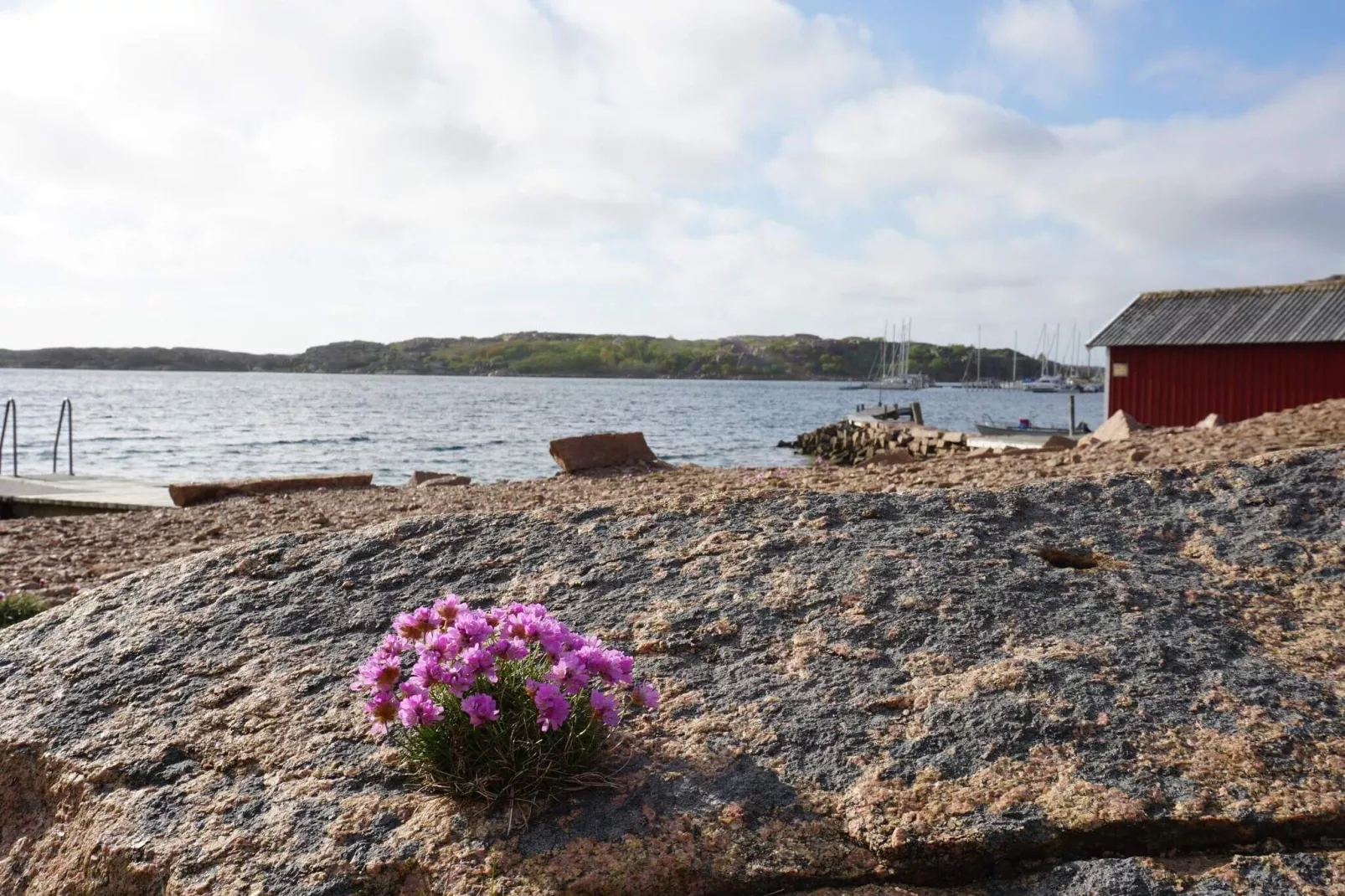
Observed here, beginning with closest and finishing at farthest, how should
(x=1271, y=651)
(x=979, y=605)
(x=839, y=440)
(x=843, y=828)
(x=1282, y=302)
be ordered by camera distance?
(x=843, y=828) < (x=1271, y=651) < (x=979, y=605) < (x=1282, y=302) < (x=839, y=440)

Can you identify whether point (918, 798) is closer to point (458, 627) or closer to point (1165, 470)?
point (458, 627)

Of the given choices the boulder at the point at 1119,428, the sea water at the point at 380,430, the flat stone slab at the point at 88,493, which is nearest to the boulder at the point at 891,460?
the boulder at the point at 1119,428

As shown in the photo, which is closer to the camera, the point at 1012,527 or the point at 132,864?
the point at 132,864

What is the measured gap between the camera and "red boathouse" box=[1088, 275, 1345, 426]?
65.7 ft

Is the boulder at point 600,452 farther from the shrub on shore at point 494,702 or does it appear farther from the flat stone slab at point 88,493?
the shrub on shore at point 494,702

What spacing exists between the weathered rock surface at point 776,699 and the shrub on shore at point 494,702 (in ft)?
0.34

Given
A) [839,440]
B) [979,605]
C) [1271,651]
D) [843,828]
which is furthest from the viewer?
[839,440]

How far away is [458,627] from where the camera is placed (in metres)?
2.71

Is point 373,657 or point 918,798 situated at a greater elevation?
point 373,657

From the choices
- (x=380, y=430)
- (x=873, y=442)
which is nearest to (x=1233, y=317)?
(x=873, y=442)

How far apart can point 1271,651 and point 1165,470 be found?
5.98ft

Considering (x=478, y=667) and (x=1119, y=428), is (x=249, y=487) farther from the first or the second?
(x=1119, y=428)

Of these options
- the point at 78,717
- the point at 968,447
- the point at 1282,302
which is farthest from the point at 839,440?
the point at 78,717

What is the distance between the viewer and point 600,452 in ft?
50.8
